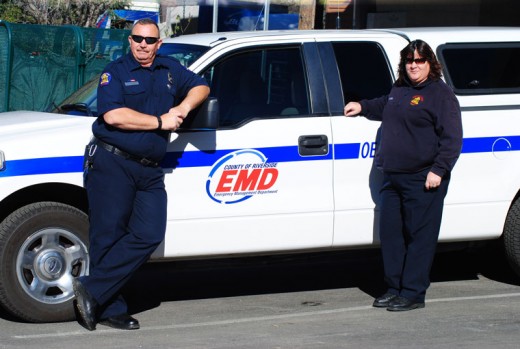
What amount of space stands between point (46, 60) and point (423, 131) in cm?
722

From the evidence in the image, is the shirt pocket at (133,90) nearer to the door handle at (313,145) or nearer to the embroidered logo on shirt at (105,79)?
the embroidered logo on shirt at (105,79)

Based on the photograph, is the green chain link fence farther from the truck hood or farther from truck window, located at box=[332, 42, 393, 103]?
truck window, located at box=[332, 42, 393, 103]

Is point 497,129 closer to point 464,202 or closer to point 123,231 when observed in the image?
point 464,202

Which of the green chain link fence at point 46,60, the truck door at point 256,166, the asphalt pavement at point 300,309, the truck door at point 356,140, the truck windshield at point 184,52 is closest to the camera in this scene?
the asphalt pavement at point 300,309

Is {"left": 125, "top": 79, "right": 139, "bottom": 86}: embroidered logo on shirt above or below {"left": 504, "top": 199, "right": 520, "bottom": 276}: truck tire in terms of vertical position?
above

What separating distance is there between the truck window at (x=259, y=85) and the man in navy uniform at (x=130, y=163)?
1.36 ft

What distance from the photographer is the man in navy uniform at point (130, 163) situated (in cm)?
632

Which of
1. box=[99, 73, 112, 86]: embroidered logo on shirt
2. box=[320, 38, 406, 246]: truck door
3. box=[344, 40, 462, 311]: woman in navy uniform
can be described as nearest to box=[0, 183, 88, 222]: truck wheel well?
box=[99, 73, 112, 86]: embroidered logo on shirt

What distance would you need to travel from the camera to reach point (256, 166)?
685cm

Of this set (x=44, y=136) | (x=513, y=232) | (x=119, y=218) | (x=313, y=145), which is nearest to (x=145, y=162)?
(x=119, y=218)

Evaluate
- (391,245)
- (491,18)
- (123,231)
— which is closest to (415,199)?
(391,245)

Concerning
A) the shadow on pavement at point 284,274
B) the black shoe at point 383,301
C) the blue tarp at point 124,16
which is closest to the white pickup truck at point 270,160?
the black shoe at point 383,301

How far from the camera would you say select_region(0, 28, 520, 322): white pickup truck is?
6.56m

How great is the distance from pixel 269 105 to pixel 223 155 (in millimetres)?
516
